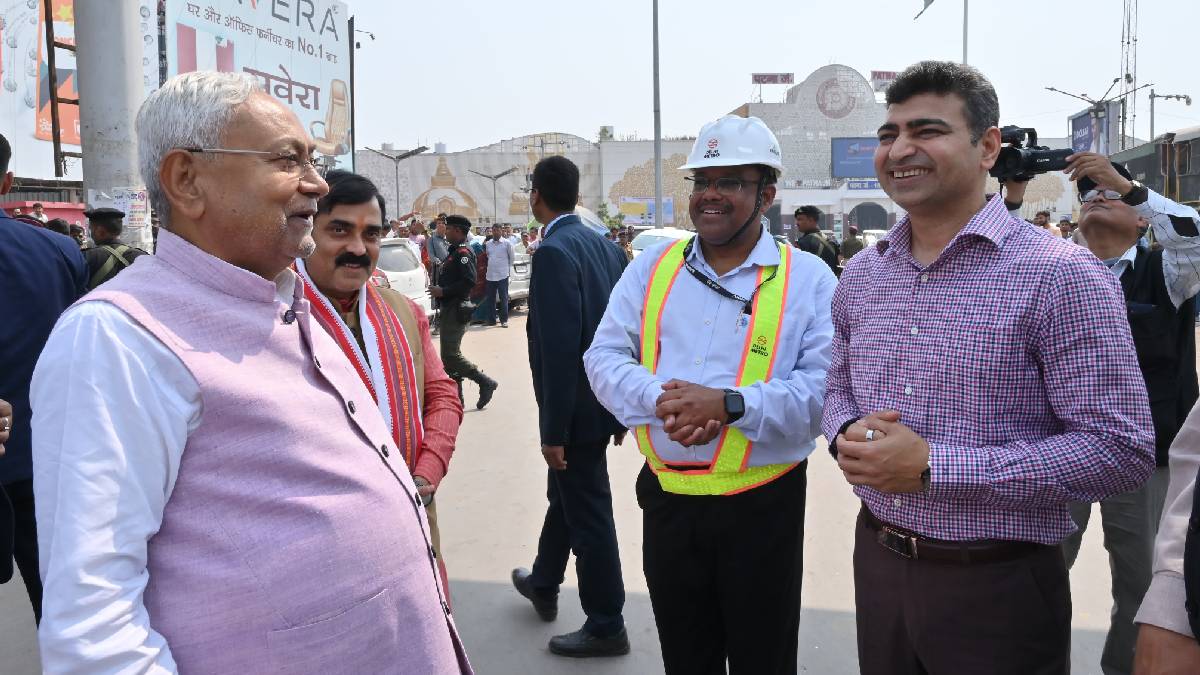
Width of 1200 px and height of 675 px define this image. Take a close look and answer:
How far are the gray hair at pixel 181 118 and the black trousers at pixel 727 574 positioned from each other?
169 cm

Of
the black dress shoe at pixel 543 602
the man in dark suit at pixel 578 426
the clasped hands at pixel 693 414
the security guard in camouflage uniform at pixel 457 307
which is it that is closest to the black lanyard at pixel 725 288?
the clasped hands at pixel 693 414

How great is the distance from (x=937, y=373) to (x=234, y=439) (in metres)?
1.48

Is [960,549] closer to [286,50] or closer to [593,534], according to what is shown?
[593,534]

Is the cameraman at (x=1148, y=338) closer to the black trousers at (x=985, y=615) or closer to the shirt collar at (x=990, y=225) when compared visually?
the shirt collar at (x=990, y=225)

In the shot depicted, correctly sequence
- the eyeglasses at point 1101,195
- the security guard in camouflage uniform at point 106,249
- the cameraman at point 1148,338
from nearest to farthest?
1. the cameraman at point 1148,338
2. the eyeglasses at point 1101,195
3. the security guard in camouflage uniform at point 106,249

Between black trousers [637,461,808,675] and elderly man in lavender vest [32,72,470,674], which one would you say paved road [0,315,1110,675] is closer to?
black trousers [637,461,808,675]

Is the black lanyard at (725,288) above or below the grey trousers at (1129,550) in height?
above

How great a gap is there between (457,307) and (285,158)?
7.35m

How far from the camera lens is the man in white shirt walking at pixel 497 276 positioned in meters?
15.4

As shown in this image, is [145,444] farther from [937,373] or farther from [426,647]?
[937,373]

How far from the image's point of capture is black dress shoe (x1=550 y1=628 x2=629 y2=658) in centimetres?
368

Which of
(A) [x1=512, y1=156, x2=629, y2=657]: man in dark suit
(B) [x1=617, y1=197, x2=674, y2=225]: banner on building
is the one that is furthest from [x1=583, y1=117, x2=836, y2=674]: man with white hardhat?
(B) [x1=617, y1=197, x2=674, y2=225]: banner on building

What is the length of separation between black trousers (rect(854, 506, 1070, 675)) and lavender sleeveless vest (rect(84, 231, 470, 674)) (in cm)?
113

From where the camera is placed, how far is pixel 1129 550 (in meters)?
3.13
